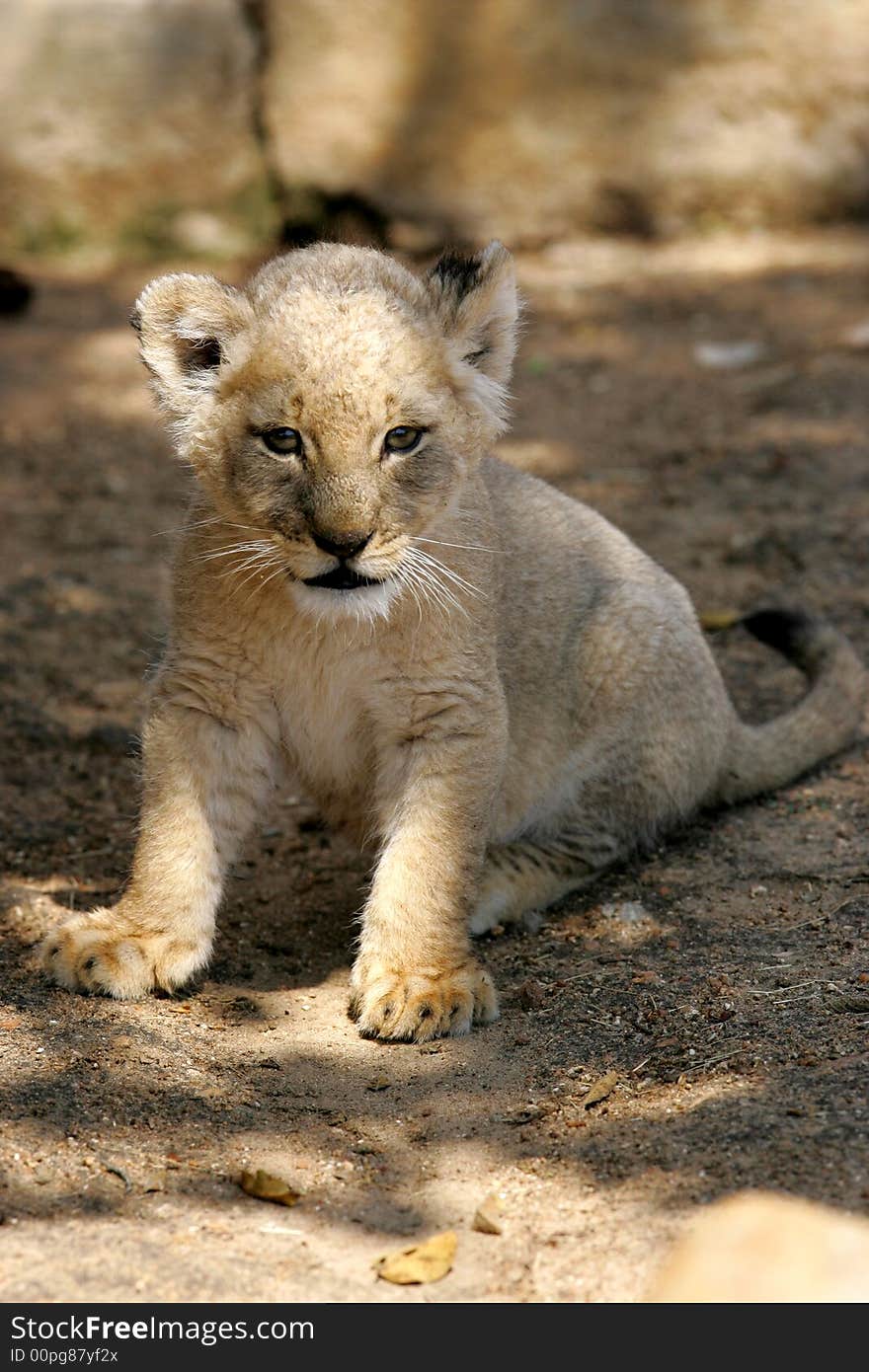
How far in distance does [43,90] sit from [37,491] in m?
3.47

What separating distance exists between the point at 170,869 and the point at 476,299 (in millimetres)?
1799

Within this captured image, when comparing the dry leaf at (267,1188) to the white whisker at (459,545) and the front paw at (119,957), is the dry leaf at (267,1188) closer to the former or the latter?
the front paw at (119,957)

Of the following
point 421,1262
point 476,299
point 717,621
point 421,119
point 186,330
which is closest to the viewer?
point 421,1262

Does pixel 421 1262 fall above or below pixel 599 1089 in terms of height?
above

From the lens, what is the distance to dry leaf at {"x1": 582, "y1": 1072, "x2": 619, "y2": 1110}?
13.3 ft

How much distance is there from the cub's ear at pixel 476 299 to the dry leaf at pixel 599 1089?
1958 mm

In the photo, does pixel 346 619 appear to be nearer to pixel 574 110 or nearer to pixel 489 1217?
pixel 489 1217

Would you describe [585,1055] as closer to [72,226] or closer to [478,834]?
[478,834]

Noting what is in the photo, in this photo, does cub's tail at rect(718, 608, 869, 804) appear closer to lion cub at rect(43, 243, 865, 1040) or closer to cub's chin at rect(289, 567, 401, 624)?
lion cub at rect(43, 243, 865, 1040)

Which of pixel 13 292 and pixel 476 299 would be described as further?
pixel 13 292

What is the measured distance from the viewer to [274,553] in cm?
427

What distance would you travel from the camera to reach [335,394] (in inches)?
162

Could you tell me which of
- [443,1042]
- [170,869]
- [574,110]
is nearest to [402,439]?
[170,869]

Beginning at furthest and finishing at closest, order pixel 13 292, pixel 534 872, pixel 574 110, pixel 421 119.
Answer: pixel 421 119
pixel 574 110
pixel 13 292
pixel 534 872
